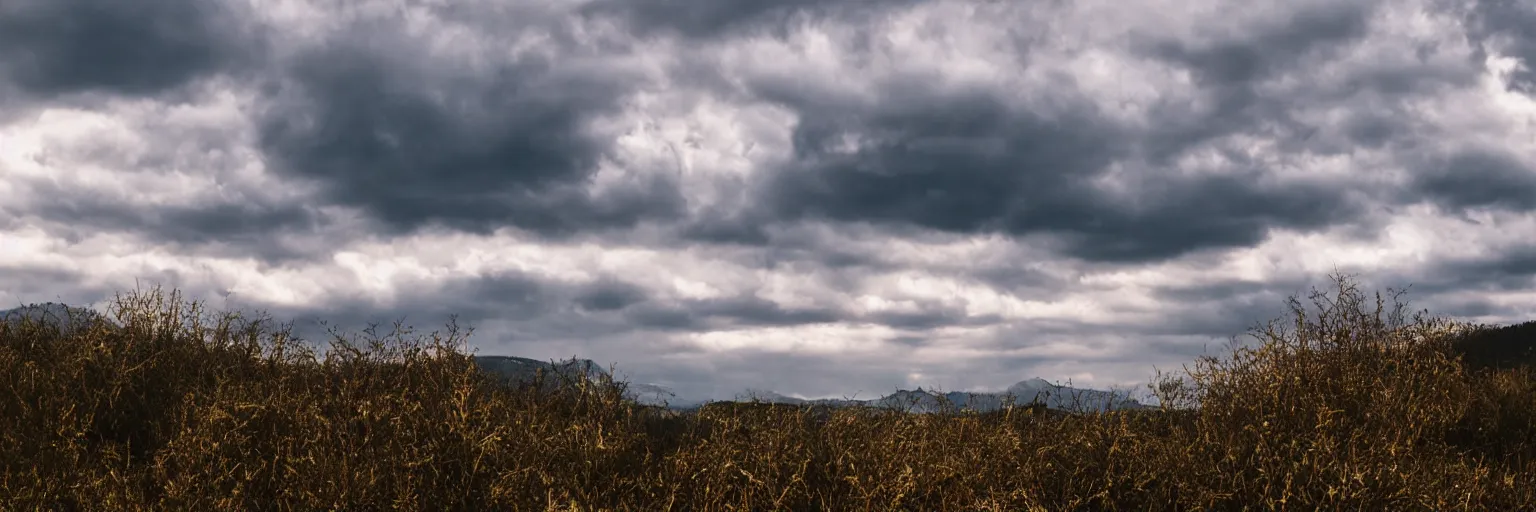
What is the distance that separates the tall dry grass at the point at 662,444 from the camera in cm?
796

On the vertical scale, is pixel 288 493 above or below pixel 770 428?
below

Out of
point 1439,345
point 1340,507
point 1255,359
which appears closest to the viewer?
point 1340,507

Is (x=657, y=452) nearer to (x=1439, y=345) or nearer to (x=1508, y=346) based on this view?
(x=1439, y=345)

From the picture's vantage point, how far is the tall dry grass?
7.96 metres

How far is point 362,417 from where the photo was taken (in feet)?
30.0

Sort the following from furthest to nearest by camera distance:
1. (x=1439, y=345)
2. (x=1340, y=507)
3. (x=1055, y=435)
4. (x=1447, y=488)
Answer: (x=1439, y=345) → (x=1055, y=435) → (x=1447, y=488) → (x=1340, y=507)

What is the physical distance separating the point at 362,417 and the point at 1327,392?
953cm

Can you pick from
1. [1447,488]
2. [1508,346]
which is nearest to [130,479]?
[1447,488]

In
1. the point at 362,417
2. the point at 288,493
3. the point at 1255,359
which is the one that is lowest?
the point at 288,493

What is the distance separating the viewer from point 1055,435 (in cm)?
902

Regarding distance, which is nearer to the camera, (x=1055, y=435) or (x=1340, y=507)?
(x=1340, y=507)

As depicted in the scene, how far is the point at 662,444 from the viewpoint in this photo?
968 cm

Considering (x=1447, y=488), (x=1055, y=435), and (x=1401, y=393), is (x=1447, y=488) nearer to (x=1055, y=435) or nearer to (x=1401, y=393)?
(x=1401, y=393)

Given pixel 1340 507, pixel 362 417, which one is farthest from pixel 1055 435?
pixel 362 417
